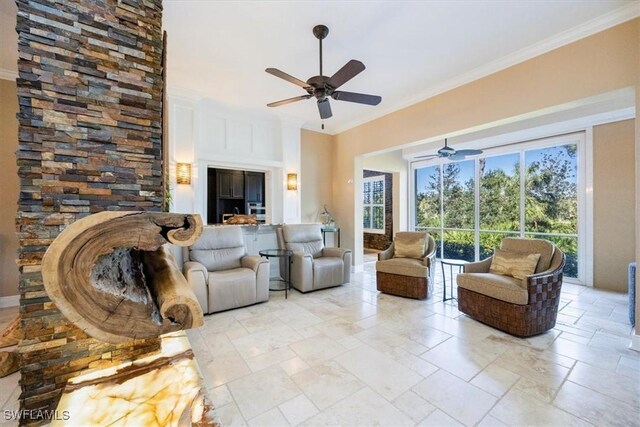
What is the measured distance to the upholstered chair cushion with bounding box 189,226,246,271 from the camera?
3770mm

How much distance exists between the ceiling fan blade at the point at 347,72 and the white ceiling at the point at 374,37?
568 mm

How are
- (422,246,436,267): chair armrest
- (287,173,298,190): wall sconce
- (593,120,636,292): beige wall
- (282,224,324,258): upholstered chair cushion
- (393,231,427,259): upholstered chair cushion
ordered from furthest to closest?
(287,173,298,190): wall sconce < (282,224,324,258): upholstered chair cushion < (393,231,427,259): upholstered chair cushion < (593,120,636,292): beige wall < (422,246,436,267): chair armrest

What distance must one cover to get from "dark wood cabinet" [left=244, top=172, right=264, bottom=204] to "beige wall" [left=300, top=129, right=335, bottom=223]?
1.75 meters

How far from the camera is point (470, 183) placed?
626cm

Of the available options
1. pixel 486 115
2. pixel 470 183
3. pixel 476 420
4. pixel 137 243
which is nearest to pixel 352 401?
pixel 476 420

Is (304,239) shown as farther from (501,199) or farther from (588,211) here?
(588,211)

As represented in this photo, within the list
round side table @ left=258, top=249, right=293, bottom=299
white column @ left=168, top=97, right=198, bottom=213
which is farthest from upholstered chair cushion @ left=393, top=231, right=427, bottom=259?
white column @ left=168, top=97, right=198, bottom=213

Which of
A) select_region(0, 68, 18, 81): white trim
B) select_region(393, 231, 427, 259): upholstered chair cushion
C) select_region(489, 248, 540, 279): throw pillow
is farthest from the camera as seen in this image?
select_region(393, 231, 427, 259): upholstered chair cushion

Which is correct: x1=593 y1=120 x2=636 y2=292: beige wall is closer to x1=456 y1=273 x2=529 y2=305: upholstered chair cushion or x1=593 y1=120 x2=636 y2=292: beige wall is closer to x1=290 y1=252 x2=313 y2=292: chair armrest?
x1=456 y1=273 x2=529 y2=305: upholstered chair cushion

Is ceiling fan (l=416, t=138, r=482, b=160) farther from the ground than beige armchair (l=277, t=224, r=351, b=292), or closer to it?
farther from the ground

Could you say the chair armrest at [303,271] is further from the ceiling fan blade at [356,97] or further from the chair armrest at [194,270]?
the ceiling fan blade at [356,97]

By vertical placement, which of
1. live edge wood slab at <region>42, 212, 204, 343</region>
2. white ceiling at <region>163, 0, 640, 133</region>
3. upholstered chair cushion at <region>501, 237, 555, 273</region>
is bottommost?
upholstered chair cushion at <region>501, 237, 555, 273</region>

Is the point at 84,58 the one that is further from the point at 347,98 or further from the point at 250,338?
the point at 250,338

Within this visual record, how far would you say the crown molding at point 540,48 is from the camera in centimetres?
246
